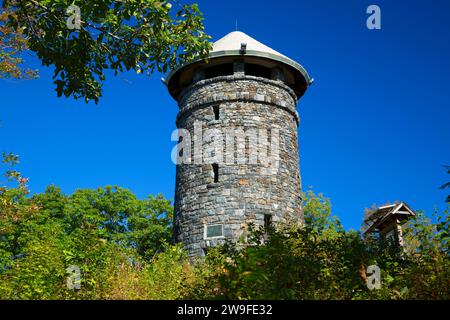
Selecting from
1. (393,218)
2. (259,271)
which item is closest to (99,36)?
(259,271)

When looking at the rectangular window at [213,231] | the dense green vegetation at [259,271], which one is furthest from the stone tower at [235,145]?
the dense green vegetation at [259,271]

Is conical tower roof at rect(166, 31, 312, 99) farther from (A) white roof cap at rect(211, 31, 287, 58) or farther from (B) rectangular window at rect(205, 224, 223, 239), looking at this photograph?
(B) rectangular window at rect(205, 224, 223, 239)

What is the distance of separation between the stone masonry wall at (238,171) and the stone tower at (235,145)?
0.03 metres

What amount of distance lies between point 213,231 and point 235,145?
2885 millimetres

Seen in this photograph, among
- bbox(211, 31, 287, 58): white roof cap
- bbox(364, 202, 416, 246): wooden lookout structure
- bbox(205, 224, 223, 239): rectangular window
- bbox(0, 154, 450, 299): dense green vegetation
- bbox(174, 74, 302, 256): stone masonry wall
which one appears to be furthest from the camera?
bbox(211, 31, 287, 58): white roof cap

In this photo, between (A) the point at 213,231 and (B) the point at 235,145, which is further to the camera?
(B) the point at 235,145

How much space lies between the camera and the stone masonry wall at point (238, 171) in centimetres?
1508

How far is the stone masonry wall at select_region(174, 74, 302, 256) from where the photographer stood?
15078 millimetres

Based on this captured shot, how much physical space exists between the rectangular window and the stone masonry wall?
13 centimetres

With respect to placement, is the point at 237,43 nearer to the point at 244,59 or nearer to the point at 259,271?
the point at 244,59

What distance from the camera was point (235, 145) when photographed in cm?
1573

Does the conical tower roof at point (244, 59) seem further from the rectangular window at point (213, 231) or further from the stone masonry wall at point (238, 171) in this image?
the rectangular window at point (213, 231)

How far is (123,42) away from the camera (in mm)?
9688

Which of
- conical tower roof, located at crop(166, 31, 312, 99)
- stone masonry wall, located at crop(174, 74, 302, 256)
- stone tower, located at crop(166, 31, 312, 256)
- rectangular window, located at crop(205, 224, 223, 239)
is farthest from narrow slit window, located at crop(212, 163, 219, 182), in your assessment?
conical tower roof, located at crop(166, 31, 312, 99)
